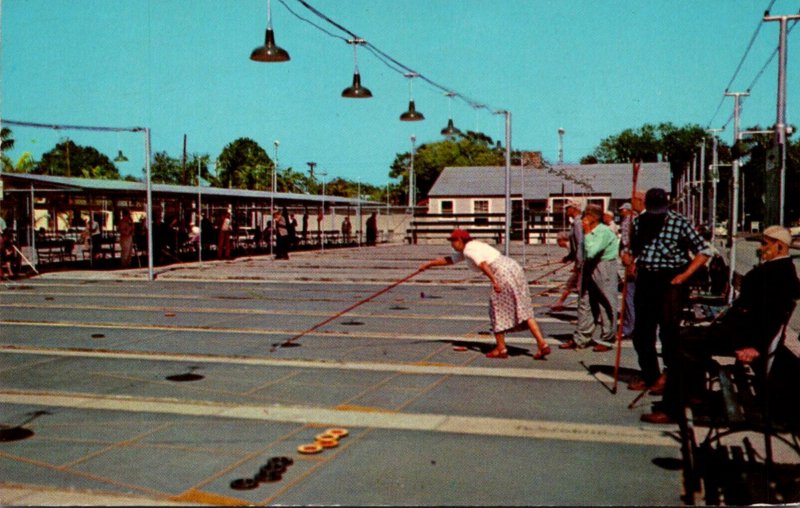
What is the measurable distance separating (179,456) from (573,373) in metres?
4.27

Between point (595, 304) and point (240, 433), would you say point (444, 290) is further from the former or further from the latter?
point (240, 433)

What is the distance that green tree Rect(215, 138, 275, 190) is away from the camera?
243ft

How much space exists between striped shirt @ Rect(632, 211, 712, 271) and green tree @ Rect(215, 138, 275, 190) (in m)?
66.1

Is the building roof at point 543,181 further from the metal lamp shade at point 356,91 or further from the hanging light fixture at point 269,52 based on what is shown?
the hanging light fixture at point 269,52

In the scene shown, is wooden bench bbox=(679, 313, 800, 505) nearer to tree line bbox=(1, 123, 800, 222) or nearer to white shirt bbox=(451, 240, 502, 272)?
white shirt bbox=(451, 240, 502, 272)

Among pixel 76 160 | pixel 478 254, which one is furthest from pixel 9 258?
pixel 76 160

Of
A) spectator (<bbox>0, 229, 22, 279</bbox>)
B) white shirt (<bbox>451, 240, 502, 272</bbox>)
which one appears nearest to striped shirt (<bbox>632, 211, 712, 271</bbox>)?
white shirt (<bbox>451, 240, 502, 272</bbox>)

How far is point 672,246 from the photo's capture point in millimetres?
6984

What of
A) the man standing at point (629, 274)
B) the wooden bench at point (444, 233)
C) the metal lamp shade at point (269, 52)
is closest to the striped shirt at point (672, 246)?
the man standing at point (629, 274)

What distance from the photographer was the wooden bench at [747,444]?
4.68m

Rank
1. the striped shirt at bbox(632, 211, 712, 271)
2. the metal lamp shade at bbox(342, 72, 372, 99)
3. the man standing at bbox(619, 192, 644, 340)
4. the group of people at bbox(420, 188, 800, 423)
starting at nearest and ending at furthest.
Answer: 1. the group of people at bbox(420, 188, 800, 423)
2. the striped shirt at bbox(632, 211, 712, 271)
3. the man standing at bbox(619, 192, 644, 340)
4. the metal lamp shade at bbox(342, 72, 372, 99)

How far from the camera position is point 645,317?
7031 millimetres

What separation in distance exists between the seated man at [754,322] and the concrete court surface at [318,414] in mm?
406

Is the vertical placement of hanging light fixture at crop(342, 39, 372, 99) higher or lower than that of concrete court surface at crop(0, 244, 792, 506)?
higher
